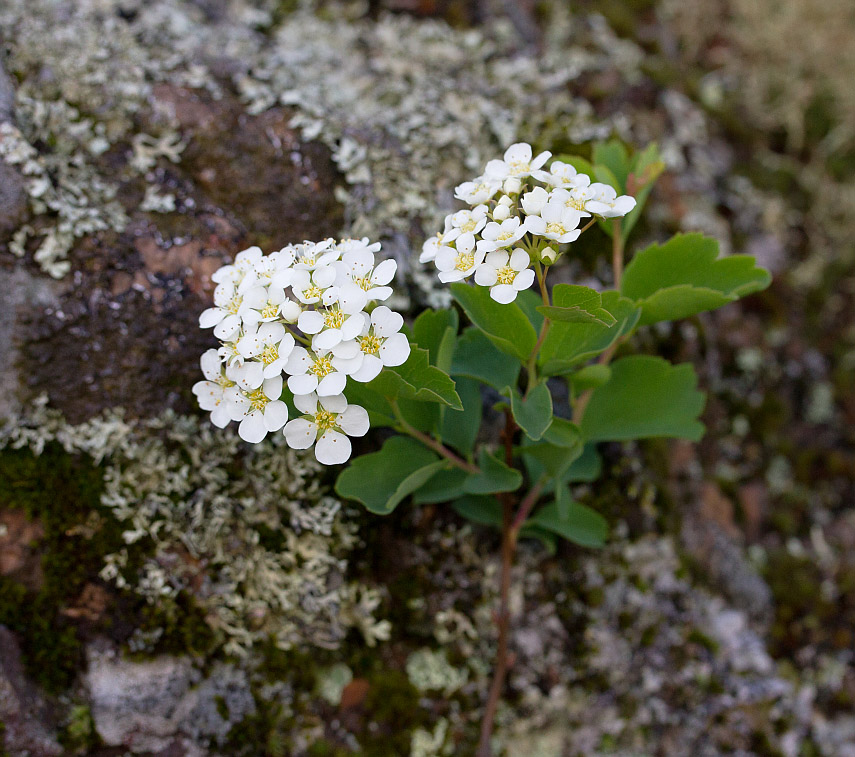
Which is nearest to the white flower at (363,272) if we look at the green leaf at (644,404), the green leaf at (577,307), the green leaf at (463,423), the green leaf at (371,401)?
the green leaf at (371,401)

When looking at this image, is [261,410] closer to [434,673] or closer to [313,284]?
[313,284]

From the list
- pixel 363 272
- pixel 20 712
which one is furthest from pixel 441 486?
pixel 20 712

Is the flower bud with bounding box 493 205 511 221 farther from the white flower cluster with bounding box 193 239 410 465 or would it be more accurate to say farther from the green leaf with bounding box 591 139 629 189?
the green leaf with bounding box 591 139 629 189

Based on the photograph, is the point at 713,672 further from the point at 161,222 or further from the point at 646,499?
the point at 161,222

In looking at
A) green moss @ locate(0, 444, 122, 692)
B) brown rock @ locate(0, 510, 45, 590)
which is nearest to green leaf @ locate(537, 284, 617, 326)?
green moss @ locate(0, 444, 122, 692)

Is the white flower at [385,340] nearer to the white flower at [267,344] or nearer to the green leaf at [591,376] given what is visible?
the white flower at [267,344]
